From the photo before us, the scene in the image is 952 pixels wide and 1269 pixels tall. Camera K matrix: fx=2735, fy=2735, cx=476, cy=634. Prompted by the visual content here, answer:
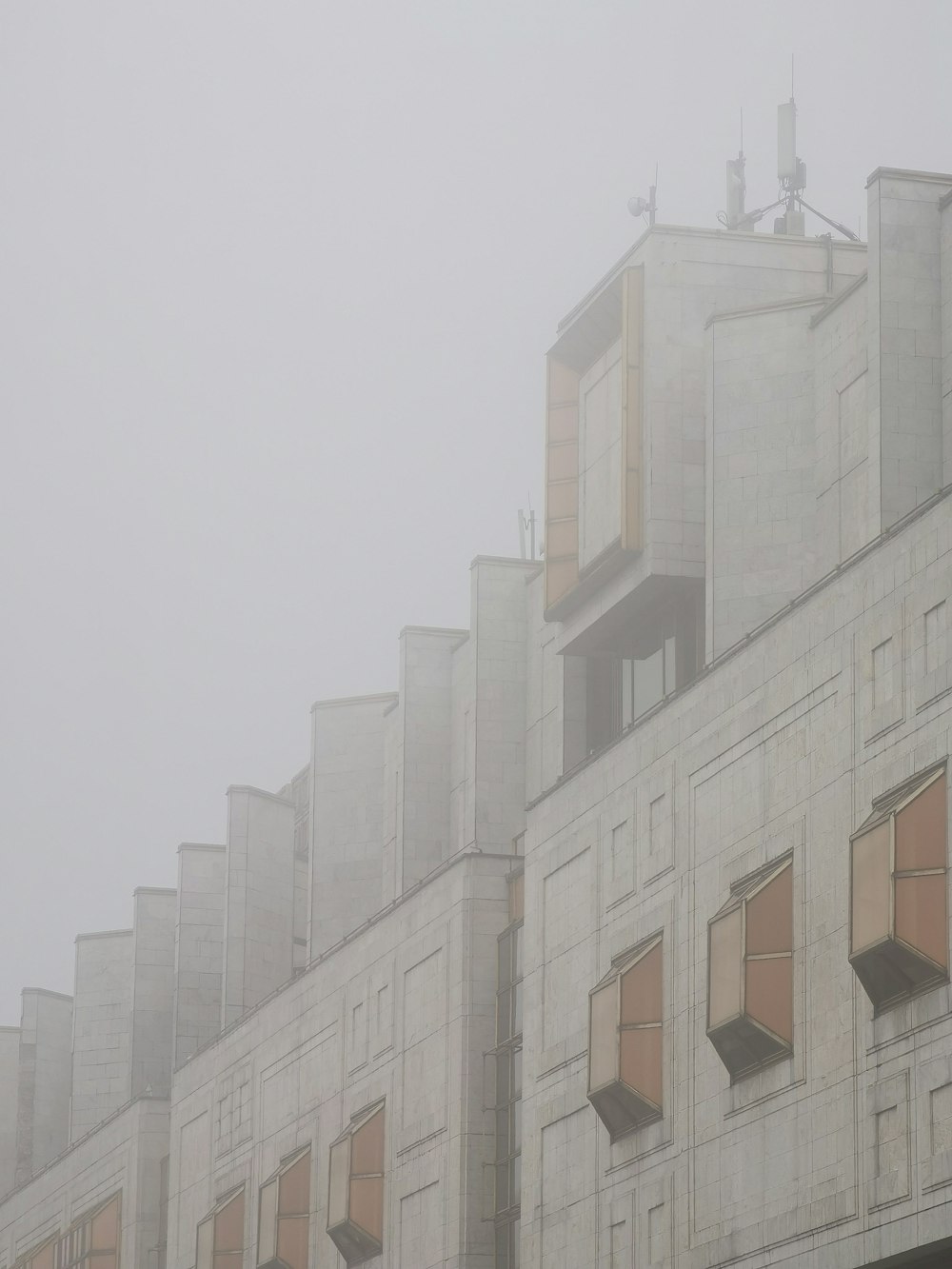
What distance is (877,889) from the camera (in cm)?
4344

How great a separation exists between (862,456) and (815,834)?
326 inches

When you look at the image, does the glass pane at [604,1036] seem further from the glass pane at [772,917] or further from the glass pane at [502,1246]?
the glass pane at [502,1246]

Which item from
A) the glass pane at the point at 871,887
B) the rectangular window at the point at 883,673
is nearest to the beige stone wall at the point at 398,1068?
the glass pane at the point at 871,887

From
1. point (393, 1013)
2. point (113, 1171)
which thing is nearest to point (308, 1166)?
point (393, 1013)

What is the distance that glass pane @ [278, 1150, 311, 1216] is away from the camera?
230 ft

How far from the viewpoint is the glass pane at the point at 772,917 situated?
155 ft

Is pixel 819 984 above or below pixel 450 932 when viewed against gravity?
below

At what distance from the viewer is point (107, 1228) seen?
8838 centimetres

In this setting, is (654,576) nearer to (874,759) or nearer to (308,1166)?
(874,759)

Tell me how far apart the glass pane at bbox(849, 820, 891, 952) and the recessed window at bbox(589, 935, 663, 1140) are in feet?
27.4

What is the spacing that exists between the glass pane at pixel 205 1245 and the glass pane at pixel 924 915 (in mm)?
38500

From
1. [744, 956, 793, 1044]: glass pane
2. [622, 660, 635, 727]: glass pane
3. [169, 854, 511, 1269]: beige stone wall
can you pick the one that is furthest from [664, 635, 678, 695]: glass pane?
[744, 956, 793, 1044]: glass pane

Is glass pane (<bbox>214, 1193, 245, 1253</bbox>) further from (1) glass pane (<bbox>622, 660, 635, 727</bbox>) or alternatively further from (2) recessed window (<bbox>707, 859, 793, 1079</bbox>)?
(2) recessed window (<bbox>707, 859, 793, 1079</bbox>)

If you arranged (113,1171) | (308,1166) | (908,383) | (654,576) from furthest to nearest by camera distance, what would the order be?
(113,1171)
(308,1166)
(654,576)
(908,383)
